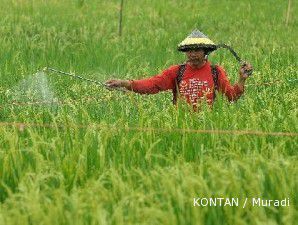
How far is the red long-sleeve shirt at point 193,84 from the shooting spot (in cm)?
467

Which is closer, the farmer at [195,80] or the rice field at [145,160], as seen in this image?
the rice field at [145,160]

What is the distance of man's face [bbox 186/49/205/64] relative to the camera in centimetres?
471

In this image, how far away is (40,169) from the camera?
2.80 m

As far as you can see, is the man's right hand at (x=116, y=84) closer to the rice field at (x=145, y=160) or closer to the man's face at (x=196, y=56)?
the rice field at (x=145, y=160)

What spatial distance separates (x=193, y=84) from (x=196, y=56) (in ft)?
0.66

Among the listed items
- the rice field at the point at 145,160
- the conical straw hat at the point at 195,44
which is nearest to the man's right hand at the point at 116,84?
the rice field at the point at 145,160

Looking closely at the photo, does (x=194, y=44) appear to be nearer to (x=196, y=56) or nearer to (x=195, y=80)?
(x=196, y=56)

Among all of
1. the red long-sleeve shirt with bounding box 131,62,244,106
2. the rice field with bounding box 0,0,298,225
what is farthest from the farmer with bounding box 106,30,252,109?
the rice field with bounding box 0,0,298,225

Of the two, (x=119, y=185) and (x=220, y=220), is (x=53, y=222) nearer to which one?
(x=119, y=185)

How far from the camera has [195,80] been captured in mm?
4676

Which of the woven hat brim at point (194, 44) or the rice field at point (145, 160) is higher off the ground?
the woven hat brim at point (194, 44)

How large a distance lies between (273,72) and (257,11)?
7937 mm

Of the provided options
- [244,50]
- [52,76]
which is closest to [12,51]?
[52,76]

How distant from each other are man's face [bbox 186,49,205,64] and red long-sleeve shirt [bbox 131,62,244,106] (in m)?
0.05
